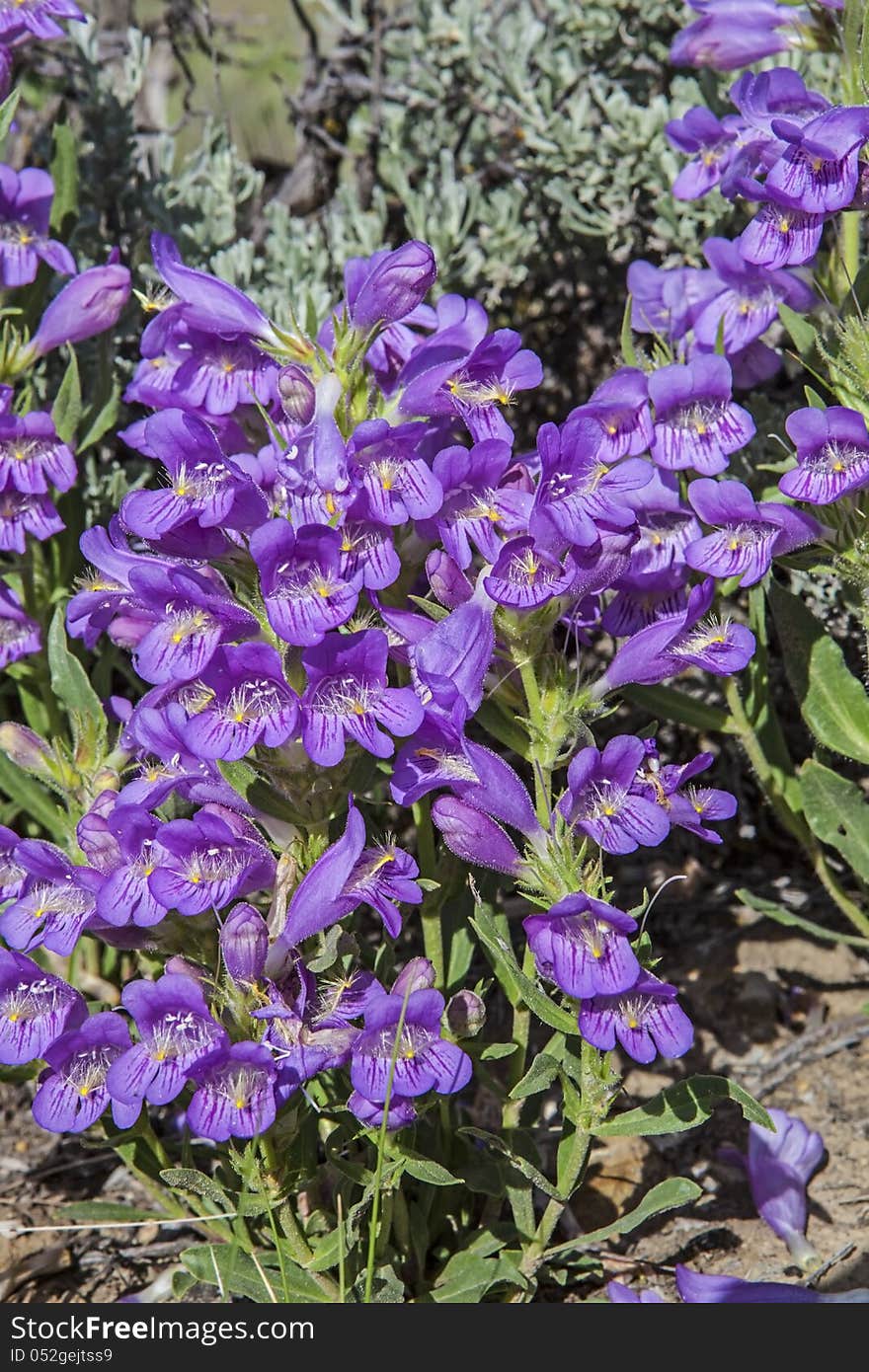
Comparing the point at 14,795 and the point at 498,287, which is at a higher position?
the point at 498,287

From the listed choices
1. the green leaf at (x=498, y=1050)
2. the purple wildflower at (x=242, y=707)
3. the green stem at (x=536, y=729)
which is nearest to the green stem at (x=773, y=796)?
the green stem at (x=536, y=729)

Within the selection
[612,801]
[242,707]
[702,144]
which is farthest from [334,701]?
[702,144]

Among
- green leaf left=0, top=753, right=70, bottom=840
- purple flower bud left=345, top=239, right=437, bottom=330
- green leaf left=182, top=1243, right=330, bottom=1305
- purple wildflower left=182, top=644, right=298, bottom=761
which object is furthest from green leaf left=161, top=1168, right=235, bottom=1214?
purple flower bud left=345, top=239, right=437, bottom=330

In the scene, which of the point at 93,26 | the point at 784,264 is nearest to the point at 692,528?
the point at 784,264

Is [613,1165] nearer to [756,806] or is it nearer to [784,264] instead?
[756,806]

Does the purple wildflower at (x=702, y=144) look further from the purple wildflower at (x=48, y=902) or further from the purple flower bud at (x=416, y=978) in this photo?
the purple wildflower at (x=48, y=902)

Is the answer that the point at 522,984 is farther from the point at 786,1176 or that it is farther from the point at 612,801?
the point at 786,1176

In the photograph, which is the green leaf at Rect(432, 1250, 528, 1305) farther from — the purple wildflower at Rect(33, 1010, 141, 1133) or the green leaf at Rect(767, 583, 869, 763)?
the green leaf at Rect(767, 583, 869, 763)

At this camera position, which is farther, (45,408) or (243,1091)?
(45,408)
